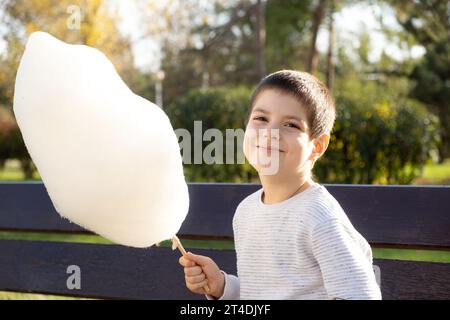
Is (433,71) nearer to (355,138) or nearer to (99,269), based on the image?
(355,138)

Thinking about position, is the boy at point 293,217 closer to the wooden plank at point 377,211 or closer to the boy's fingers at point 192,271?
the boy's fingers at point 192,271

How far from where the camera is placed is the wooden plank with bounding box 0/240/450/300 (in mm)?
2201

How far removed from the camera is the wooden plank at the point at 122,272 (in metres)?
2.20

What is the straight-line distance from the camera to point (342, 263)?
1.58 m

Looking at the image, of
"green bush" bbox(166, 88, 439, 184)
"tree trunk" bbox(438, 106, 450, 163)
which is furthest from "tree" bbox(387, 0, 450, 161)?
"green bush" bbox(166, 88, 439, 184)

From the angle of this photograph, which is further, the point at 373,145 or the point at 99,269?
the point at 373,145

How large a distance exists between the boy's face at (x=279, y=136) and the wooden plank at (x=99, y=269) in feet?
2.55

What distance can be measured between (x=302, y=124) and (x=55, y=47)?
65 cm

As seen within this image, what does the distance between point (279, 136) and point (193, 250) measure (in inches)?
36.3

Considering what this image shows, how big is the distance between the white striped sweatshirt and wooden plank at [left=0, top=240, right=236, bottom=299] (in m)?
0.63

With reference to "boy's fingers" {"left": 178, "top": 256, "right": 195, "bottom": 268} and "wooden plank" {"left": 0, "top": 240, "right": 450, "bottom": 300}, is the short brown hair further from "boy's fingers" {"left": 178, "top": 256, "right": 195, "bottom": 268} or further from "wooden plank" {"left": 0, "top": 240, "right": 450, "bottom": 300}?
"wooden plank" {"left": 0, "top": 240, "right": 450, "bottom": 300}

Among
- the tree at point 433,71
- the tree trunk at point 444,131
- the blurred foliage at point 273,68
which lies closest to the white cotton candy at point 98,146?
the blurred foliage at point 273,68

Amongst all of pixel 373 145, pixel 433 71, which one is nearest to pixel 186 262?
pixel 373 145

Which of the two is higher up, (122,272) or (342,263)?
(342,263)
